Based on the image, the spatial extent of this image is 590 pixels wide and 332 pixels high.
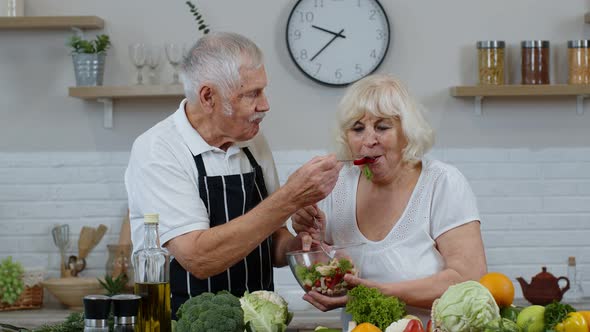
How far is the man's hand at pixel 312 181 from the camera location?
2.49 meters

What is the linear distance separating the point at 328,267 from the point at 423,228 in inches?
18.3

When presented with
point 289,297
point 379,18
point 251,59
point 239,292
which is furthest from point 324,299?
point 379,18

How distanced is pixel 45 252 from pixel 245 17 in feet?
5.41

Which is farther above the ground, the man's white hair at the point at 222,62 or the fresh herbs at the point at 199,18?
the fresh herbs at the point at 199,18

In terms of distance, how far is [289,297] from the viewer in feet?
14.9

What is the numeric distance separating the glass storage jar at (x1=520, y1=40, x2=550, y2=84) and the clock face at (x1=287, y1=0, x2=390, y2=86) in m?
0.76

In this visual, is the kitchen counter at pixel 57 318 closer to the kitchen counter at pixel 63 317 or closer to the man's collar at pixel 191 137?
the kitchen counter at pixel 63 317

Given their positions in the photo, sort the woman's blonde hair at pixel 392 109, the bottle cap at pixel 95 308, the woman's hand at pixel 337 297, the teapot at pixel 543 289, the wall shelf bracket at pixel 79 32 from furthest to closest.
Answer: the wall shelf bracket at pixel 79 32, the teapot at pixel 543 289, the woman's blonde hair at pixel 392 109, the woman's hand at pixel 337 297, the bottle cap at pixel 95 308

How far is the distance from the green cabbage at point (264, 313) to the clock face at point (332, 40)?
2.65 meters

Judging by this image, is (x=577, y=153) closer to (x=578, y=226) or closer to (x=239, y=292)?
(x=578, y=226)

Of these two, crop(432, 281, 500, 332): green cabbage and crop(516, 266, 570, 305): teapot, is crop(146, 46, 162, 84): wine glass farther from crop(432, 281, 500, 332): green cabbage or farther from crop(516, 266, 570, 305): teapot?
crop(432, 281, 500, 332): green cabbage

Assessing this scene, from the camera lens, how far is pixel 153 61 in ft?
15.2

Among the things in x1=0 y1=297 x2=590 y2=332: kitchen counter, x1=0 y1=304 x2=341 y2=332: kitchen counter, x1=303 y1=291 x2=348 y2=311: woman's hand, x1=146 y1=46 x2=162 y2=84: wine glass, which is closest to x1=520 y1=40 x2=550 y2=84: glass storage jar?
x1=0 y1=297 x2=590 y2=332: kitchen counter

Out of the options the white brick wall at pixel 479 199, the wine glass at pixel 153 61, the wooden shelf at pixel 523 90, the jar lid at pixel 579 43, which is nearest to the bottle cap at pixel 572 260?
the white brick wall at pixel 479 199
